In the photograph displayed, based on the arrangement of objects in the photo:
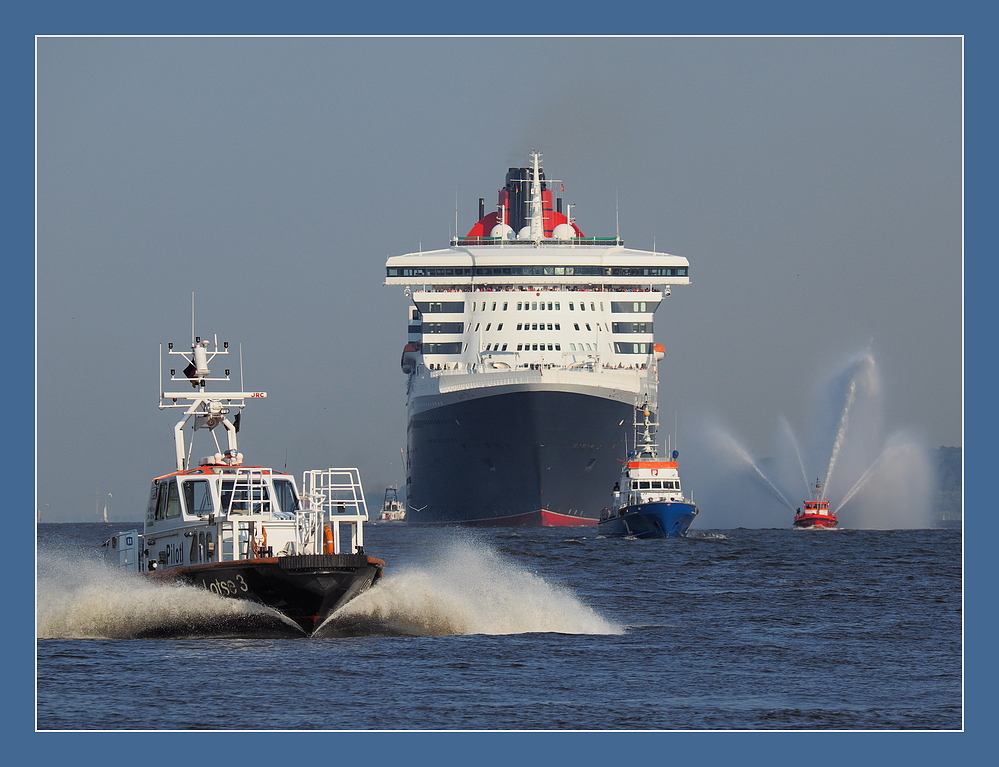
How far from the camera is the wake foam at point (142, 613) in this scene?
92.0 ft

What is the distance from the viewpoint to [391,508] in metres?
177

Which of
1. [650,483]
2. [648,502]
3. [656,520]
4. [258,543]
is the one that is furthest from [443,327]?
[258,543]

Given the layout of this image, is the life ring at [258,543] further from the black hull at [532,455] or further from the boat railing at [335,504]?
the black hull at [532,455]

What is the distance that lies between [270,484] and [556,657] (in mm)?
6271

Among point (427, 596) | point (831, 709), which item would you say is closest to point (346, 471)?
point (427, 596)

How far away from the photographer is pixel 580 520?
81812mm

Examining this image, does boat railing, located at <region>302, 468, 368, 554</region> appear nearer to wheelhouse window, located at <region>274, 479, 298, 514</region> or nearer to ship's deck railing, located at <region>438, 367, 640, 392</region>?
wheelhouse window, located at <region>274, 479, 298, 514</region>

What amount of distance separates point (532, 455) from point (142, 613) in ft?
164

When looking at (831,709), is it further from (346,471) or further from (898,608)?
(898,608)

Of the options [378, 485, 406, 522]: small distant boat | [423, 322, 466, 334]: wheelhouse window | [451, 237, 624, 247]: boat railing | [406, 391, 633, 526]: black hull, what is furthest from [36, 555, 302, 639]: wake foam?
[378, 485, 406, 522]: small distant boat

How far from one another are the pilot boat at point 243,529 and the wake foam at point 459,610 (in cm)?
69

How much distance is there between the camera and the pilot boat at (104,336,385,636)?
90.3ft

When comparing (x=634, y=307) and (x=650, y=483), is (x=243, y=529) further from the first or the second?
(x=634, y=307)

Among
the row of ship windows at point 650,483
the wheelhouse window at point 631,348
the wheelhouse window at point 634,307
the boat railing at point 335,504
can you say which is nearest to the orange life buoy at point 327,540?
the boat railing at point 335,504
